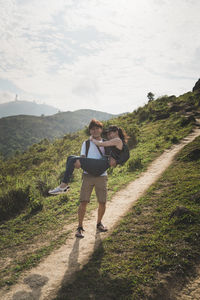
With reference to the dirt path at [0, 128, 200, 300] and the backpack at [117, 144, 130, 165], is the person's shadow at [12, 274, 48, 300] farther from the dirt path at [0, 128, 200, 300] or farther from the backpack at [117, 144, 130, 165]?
the backpack at [117, 144, 130, 165]

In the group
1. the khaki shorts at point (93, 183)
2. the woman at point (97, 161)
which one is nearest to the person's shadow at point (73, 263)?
the khaki shorts at point (93, 183)

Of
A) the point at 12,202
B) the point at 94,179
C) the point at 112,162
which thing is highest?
the point at 112,162

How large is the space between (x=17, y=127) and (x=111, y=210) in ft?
549

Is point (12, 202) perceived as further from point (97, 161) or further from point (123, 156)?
point (123, 156)

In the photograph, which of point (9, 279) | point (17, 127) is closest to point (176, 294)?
point (9, 279)

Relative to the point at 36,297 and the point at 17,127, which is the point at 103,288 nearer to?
the point at 36,297

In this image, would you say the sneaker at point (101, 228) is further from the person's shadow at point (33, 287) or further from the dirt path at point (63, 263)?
the person's shadow at point (33, 287)

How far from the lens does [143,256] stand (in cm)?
339

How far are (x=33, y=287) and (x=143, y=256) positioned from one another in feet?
6.66

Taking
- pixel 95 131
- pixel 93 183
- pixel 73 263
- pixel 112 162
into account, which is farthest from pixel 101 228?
pixel 95 131

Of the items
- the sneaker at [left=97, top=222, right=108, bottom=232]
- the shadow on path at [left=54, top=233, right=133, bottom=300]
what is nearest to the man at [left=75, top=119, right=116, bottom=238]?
the sneaker at [left=97, top=222, right=108, bottom=232]

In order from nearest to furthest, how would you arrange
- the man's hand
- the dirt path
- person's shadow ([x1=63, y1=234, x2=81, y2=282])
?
the dirt path → person's shadow ([x1=63, y1=234, x2=81, y2=282]) → the man's hand

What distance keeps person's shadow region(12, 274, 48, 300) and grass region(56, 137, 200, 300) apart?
1.39ft

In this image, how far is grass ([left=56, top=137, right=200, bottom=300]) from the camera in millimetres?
2797
